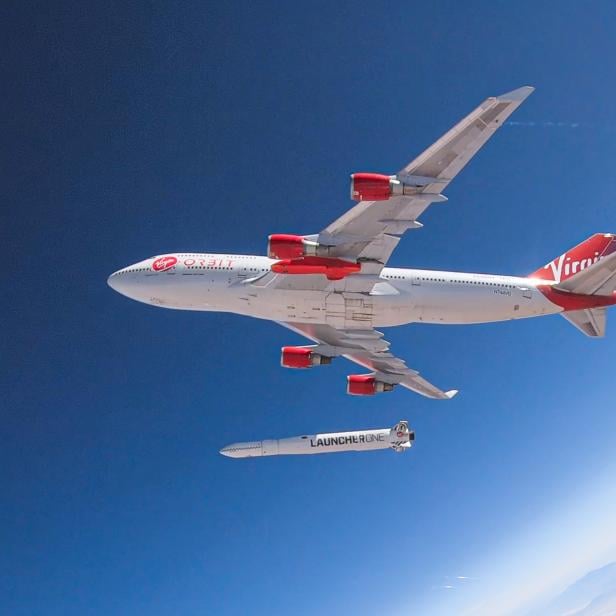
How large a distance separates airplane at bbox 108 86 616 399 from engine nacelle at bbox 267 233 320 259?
61 millimetres

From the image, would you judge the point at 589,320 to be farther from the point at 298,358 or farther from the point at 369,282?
the point at 298,358

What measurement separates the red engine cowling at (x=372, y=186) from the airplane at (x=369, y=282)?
0.05 m

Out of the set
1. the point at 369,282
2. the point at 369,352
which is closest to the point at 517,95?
the point at 369,282

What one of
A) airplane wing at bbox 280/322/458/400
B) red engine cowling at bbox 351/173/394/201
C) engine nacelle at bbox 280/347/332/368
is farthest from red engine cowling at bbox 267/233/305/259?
engine nacelle at bbox 280/347/332/368

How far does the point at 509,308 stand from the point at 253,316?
17733mm

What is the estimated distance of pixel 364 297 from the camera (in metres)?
40.5

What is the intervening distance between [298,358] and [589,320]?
21077 mm

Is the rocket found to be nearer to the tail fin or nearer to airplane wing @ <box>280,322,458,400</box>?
airplane wing @ <box>280,322,458,400</box>

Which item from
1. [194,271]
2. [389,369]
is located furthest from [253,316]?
[389,369]

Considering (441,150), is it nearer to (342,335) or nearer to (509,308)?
(509,308)

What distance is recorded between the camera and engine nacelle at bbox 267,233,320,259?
121 feet

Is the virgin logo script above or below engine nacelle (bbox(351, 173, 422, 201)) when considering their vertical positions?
below

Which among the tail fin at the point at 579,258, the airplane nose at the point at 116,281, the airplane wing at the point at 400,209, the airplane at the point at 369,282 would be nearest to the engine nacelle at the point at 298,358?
A: the airplane at the point at 369,282

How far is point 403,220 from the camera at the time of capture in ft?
118
